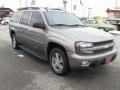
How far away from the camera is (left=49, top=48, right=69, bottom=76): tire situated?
17.3 feet

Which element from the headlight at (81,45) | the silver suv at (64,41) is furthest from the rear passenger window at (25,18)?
the headlight at (81,45)

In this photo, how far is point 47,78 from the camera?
5.43m

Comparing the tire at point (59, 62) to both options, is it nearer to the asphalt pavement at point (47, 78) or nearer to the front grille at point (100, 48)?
the asphalt pavement at point (47, 78)

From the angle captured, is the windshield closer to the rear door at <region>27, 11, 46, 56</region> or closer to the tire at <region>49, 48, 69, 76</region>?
the rear door at <region>27, 11, 46, 56</region>

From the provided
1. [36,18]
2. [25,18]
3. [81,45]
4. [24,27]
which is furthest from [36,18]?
[81,45]

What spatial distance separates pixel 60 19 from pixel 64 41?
1487 millimetres

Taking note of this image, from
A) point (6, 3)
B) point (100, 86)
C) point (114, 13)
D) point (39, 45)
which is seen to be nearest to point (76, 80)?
point (100, 86)

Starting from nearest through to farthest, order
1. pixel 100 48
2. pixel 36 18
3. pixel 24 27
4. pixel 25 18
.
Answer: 1. pixel 100 48
2. pixel 36 18
3. pixel 24 27
4. pixel 25 18

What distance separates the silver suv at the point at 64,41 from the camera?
4973 mm

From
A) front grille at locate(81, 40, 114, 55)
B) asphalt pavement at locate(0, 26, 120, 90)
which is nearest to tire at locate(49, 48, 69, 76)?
asphalt pavement at locate(0, 26, 120, 90)

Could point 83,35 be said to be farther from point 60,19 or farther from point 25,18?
point 25,18

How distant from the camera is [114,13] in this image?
29094 mm

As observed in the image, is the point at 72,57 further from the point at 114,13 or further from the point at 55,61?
the point at 114,13

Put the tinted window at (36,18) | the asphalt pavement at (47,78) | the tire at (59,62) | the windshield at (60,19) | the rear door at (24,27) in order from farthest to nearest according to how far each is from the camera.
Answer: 1. the rear door at (24,27)
2. the tinted window at (36,18)
3. the windshield at (60,19)
4. the tire at (59,62)
5. the asphalt pavement at (47,78)
